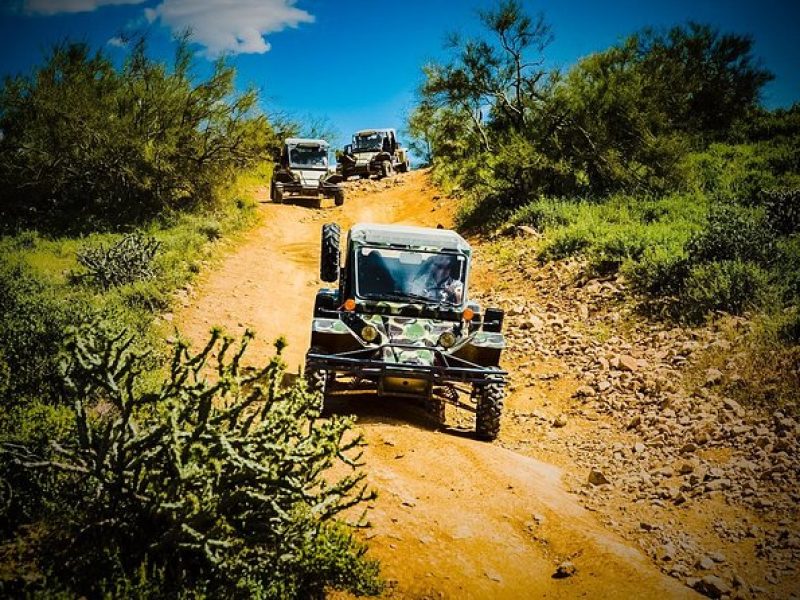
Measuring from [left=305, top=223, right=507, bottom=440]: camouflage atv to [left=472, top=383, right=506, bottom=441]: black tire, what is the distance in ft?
0.04

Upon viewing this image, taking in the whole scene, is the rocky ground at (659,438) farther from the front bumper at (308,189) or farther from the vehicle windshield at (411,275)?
the front bumper at (308,189)

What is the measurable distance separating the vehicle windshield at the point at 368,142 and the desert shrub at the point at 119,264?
21.6m

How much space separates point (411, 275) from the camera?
745 centimetres

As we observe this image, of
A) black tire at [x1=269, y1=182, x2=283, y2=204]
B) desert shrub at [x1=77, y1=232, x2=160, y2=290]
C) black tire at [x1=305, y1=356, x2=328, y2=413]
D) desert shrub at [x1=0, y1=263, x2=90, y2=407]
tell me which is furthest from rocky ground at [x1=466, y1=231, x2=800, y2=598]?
black tire at [x1=269, y1=182, x2=283, y2=204]

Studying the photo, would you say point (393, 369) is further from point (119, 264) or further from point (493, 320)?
point (119, 264)

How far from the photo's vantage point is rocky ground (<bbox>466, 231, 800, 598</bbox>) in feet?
15.0

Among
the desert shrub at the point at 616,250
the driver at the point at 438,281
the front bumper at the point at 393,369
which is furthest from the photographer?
the desert shrub at the point at 616,250

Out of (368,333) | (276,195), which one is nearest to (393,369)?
(368,333)

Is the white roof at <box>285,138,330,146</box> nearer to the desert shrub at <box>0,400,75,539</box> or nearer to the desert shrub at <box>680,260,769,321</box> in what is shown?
the desert shrub at <box>680,260,769,321</box>

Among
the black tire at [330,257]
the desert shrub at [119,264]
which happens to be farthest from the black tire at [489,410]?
the desert shrub at [119,264]

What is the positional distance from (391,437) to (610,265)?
26.4 feet

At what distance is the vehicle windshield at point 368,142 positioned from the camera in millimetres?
32875

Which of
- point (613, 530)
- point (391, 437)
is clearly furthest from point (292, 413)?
point (613, 530)

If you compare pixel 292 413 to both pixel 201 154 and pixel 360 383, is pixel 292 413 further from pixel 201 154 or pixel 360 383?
pixel 201 154
